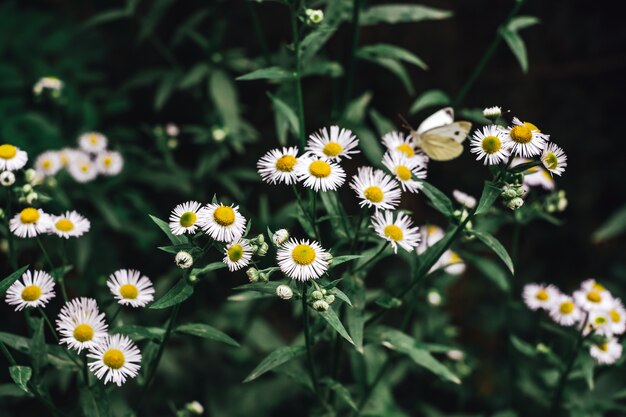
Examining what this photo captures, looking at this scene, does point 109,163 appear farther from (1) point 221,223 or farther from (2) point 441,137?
(2) point 441,137

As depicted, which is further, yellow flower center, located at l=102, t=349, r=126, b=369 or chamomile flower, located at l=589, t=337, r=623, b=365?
chamomile flower, located at l=589, t=337, r=623, b=365

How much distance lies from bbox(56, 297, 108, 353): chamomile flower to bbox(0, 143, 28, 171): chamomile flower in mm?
525

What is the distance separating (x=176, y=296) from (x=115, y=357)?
26 cm

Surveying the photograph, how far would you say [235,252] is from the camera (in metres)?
1.73

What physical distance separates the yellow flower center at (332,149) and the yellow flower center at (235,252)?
18.7 inches

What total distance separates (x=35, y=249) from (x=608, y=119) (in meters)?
3.27

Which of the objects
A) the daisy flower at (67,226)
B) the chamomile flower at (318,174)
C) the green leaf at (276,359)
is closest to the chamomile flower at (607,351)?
the green leaf at (276,359)

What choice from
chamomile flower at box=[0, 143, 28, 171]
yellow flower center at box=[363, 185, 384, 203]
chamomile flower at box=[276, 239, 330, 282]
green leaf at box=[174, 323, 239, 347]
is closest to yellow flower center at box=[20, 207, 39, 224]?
chamomile flower at box=[0, 143, 28, 171]

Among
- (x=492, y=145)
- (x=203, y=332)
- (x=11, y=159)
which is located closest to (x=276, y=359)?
(x=203, y=332)

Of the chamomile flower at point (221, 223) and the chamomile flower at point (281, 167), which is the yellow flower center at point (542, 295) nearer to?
A: the chamomile flower at point (281, 167)

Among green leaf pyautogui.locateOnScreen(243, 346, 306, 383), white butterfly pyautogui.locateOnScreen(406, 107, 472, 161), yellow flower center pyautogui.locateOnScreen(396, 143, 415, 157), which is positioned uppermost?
white butterfly pyautogui.locateOnScreen(406, 107, 472, 161)

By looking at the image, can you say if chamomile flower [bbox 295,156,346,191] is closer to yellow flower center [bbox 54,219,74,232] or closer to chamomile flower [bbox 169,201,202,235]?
chamomile flower [bbox 169,201,202,235]

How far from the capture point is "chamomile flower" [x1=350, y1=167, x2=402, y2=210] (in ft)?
6.50

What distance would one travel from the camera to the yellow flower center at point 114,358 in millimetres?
1852
